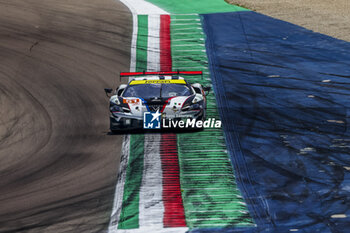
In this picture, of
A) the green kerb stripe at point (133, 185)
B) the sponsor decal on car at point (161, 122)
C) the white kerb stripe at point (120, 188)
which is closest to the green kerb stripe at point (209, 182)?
the sponsor decal on car at point (161, 122)

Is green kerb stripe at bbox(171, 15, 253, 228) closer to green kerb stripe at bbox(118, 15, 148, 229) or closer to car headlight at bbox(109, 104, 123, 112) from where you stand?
green kerb stripe at bbox(118, 15, 148, 229)

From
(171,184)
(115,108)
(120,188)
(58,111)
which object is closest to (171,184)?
(171,184)

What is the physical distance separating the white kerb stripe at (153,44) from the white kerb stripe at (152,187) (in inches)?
270

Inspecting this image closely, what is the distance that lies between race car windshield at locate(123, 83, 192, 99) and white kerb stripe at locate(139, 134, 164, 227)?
1.07 meters

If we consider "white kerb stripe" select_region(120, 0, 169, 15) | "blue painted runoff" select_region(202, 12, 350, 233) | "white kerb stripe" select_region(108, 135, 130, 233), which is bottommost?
"white kerb stripe" select_region(108, 135, 130, 233)

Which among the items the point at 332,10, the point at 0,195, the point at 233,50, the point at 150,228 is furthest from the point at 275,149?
the point at 332,10

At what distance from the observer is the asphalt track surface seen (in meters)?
10.8

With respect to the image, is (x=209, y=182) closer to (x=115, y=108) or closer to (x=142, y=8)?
(x=115, y=108)

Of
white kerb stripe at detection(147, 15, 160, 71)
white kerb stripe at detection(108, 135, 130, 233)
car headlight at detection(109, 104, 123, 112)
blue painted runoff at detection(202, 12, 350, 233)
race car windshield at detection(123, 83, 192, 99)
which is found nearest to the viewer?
white kerb stripe at detection(108, 135, 130, 233)

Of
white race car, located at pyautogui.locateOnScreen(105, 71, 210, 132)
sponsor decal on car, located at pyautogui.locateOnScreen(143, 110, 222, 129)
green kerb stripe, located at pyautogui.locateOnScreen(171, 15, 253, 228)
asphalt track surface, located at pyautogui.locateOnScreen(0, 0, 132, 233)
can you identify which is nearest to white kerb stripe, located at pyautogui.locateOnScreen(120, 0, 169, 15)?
asphalt track surface, located at pyautogui.locateOnScreen(0, 0, 132, 233)

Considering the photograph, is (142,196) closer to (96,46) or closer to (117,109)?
(117,109)

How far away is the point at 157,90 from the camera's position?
14602 millimetres

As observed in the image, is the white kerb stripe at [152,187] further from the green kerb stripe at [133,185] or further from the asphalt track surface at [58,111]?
the asphalt track surface at [58,111]

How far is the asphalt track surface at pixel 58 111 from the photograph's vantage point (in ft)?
35.3
